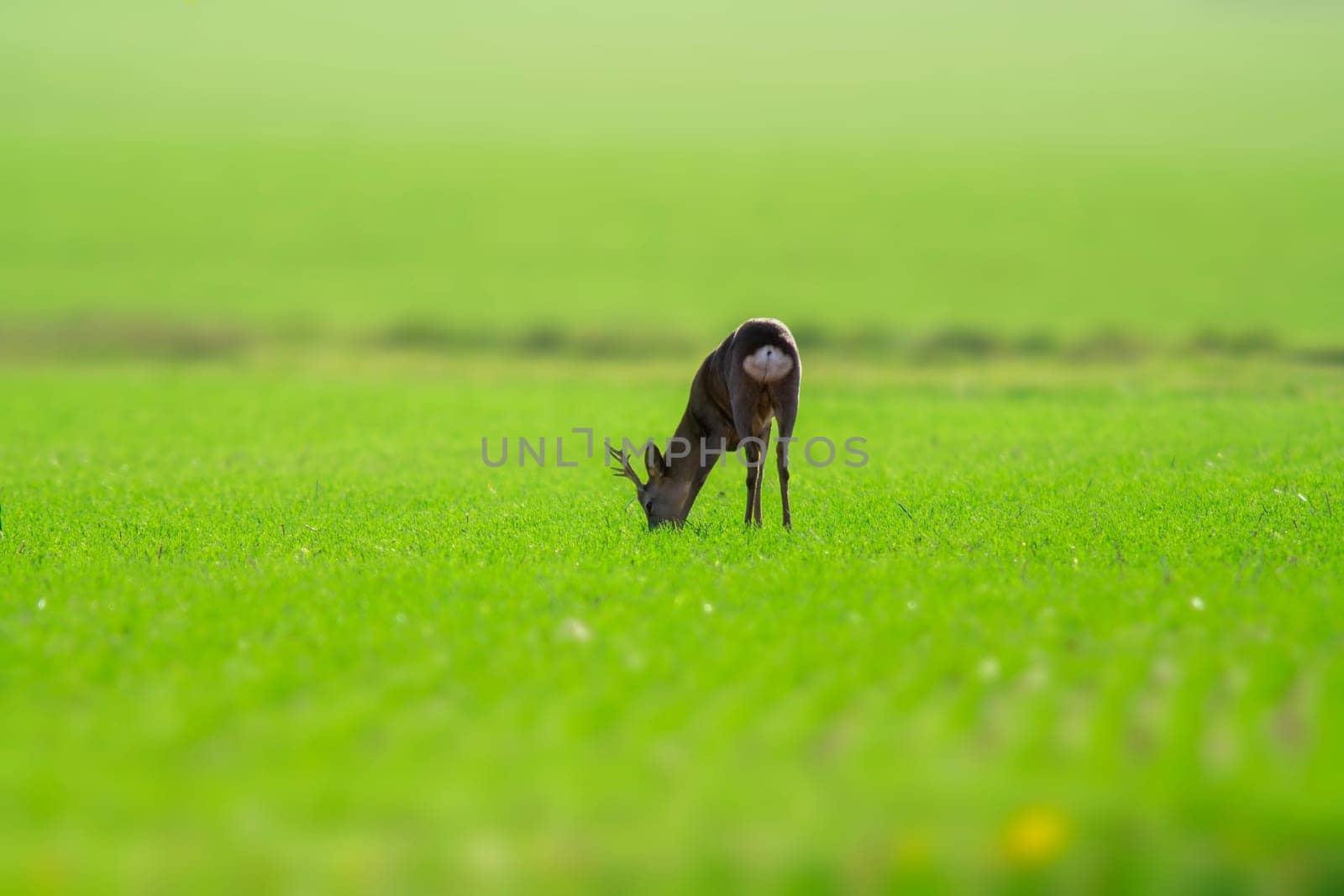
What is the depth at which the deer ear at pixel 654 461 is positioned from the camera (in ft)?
47.5

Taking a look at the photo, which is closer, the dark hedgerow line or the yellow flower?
the yellow flower

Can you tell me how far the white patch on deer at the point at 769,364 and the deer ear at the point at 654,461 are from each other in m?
1.46

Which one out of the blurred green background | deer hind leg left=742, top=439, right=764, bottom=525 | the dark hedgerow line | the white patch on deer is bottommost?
the dark hedgerow line

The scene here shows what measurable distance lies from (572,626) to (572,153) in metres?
72.5

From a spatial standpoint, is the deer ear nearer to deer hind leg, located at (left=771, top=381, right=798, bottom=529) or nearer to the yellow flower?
deer hind leg, located at (left=771, top=381, right=798, bottom=529)

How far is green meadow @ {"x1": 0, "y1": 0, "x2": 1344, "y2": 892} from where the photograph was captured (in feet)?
18.0

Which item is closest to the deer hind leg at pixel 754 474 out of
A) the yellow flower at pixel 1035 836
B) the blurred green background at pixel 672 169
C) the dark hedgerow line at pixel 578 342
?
the yellow flower at pixel 1035 836

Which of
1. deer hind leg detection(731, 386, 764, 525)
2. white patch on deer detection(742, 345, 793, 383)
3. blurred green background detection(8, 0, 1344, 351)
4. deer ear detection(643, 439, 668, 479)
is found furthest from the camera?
blurred green background detection(8, 0, 1344, 351)

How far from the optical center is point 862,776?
5.99 metres

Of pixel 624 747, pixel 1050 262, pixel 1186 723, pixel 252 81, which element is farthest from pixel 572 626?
pixel 252 81

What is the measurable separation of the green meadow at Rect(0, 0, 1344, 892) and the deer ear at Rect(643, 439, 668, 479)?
760mm

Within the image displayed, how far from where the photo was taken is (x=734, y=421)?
14.9 m

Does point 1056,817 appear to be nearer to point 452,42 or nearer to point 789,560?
point 789,560

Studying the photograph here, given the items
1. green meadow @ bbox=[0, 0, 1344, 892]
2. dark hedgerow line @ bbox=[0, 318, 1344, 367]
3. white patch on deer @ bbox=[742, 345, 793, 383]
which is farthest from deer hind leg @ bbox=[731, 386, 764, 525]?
dark hedgerow line @ bbox=[0, 318, 1344, 367]
